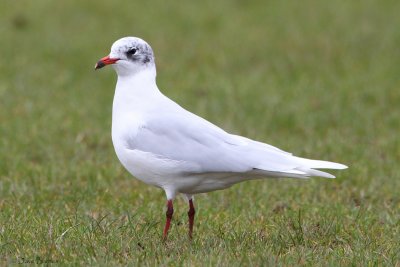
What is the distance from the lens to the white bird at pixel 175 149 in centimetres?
541

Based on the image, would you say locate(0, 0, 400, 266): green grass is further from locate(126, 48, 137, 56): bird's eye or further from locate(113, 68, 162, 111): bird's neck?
locate(126, 48, 137, 56): bird's eye

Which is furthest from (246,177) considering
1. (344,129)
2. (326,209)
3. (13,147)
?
(344,129)

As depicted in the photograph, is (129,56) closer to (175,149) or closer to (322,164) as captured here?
(175,149)

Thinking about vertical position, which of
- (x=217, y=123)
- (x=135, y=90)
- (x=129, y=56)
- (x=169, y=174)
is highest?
(x=217, y=123)

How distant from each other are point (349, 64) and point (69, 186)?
5.95 m

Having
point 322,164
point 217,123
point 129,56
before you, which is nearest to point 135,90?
point 129,56

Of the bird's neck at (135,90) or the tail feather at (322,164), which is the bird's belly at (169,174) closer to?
the bird's neck at (135,90)

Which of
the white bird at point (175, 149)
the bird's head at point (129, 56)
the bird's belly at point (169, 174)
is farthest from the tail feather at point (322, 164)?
the bird's head at point (129, 56)

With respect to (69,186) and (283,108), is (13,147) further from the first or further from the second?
(283,108)

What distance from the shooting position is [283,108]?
1060 cm

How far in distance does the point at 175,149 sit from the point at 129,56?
75 centimetres

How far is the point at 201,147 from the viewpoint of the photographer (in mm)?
5492

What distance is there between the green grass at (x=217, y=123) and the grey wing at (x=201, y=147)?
0.50 metres

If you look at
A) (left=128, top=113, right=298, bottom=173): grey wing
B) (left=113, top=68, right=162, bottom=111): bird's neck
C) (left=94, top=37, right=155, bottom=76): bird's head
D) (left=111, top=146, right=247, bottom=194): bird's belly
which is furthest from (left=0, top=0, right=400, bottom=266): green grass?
(left=94, top=37, right=155, bottom=76): bird's head
